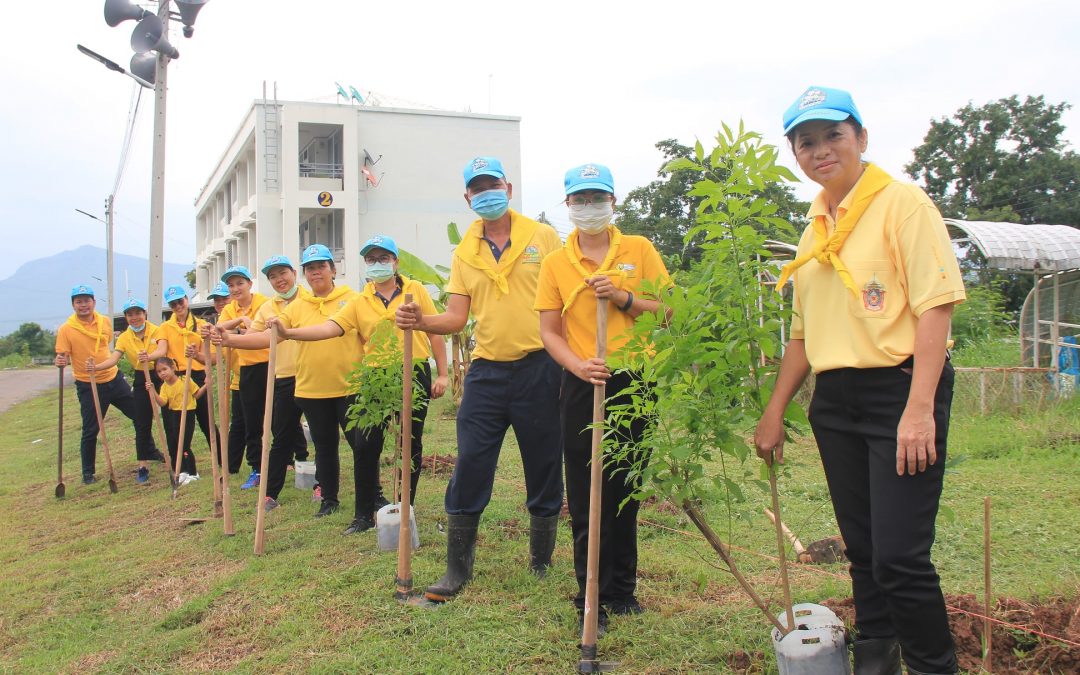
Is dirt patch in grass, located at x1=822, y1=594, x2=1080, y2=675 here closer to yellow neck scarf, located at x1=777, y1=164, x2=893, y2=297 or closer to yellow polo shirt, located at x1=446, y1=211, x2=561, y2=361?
yellow neck scarf, located at x1=777, y1=164, x2=893, y2=297

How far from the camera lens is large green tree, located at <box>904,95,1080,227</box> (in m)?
29.0

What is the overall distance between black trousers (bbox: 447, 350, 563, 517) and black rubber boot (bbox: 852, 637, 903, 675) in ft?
6.58

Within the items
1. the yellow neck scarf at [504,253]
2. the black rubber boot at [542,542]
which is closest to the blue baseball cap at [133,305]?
the yellow neck scarf at [504,253]

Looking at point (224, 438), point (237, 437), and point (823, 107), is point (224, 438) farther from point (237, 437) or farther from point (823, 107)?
point (823, 107)

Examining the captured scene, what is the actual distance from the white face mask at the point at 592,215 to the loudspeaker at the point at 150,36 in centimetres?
1347

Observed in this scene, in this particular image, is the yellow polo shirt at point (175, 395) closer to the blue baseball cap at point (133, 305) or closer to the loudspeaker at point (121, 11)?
the blue baseball cap at point (133, 305)

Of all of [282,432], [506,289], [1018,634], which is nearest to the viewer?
[1018,634]

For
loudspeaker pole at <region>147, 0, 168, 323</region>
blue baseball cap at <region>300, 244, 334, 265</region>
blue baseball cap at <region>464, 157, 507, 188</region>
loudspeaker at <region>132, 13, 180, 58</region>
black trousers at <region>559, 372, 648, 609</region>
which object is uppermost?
loudspeaker at <region>132, 13, 180, 58</region>

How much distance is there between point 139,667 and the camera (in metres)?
3.83

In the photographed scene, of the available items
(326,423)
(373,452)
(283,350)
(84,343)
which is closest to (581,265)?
(373,452)

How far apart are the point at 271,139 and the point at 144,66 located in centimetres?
1944

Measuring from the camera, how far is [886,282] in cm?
245

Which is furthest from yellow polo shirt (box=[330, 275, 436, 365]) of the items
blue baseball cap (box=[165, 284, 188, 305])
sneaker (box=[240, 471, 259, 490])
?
blue baseball cap (box=[165, 284, 188, 305])

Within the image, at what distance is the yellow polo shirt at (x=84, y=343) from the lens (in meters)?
9.02
